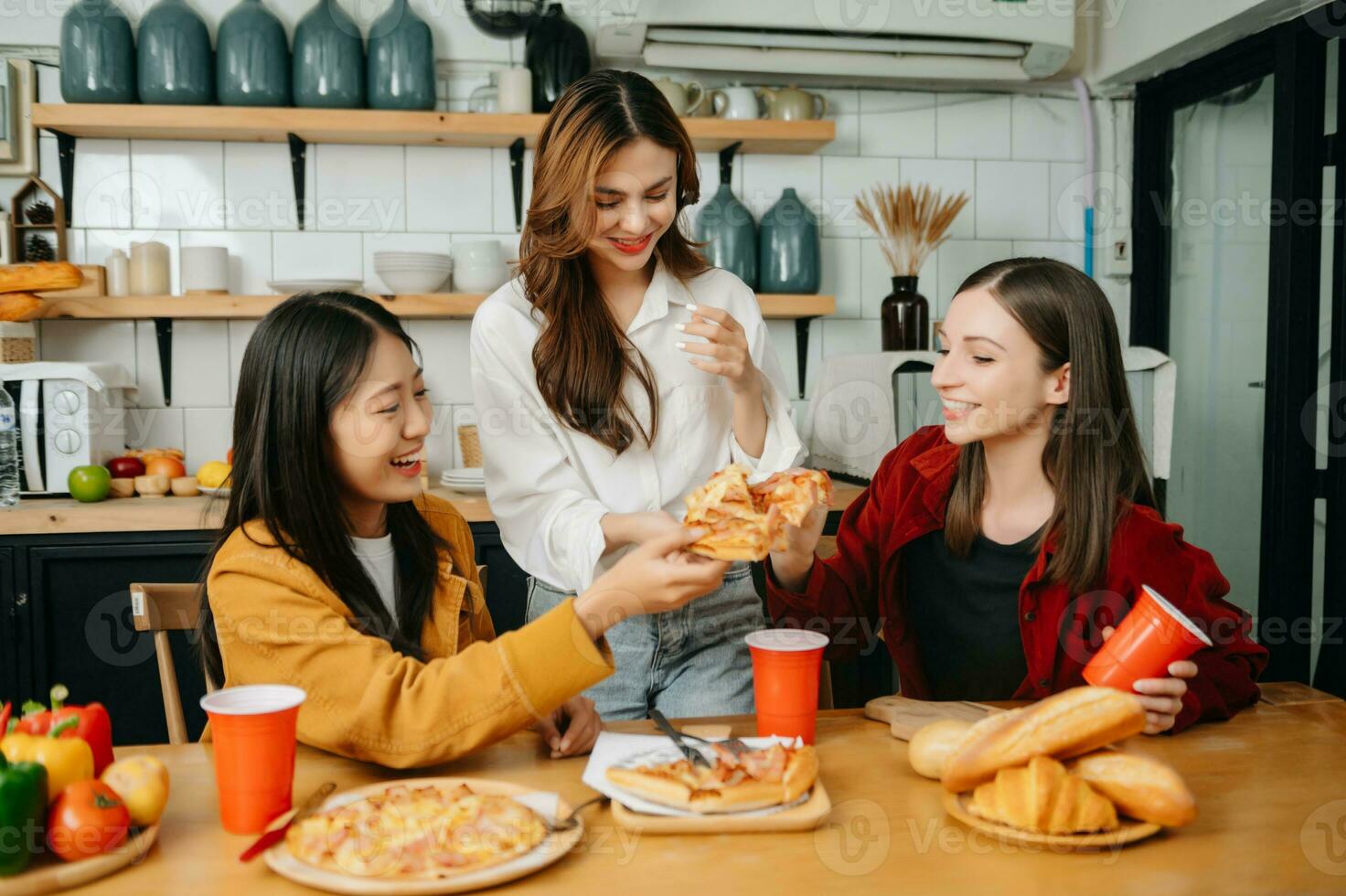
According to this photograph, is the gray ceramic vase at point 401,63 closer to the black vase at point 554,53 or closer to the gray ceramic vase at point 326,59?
the gray ceramic vase at point 326,59

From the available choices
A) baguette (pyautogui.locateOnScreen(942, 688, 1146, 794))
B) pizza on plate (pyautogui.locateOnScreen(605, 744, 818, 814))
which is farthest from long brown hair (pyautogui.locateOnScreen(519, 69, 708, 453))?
baguette (pyautogui.locateOnScreen(942, 688, 1146, 794))

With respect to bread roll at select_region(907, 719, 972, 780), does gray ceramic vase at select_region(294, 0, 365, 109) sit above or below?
above

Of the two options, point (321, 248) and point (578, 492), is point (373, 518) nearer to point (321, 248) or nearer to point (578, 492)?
point (578, 492)

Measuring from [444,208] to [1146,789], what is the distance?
121 inches

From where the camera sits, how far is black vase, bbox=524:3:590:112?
3.49m

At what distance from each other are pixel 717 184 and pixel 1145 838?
3.01 meters

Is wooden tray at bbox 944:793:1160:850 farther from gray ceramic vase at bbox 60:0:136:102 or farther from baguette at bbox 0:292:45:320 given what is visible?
gray ceramic vase at bbox 60:0:136:102

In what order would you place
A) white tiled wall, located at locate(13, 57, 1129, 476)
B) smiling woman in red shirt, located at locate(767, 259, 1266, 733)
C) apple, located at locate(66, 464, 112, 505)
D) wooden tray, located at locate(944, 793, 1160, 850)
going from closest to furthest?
wooden tray, located at locate(944, 793, 1160, 850) → smiling woman in red shirt, located at locate(767, 259, 1266, 733) → apple, located at locate(66, 464, 112, 505) → white tiled wall, located at locate(13, 57, 1129, 476)

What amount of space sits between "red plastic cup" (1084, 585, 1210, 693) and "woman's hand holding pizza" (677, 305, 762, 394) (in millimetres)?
714

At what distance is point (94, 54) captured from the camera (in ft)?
10.8

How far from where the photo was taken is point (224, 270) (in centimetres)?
350

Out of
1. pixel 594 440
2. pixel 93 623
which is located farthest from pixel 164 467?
pixel 594 440

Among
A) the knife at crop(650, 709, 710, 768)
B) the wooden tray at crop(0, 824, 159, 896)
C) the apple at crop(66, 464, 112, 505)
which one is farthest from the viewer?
the apple at crop(66, 464, 112, 505)

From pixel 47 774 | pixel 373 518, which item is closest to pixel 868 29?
pixel 373 518
